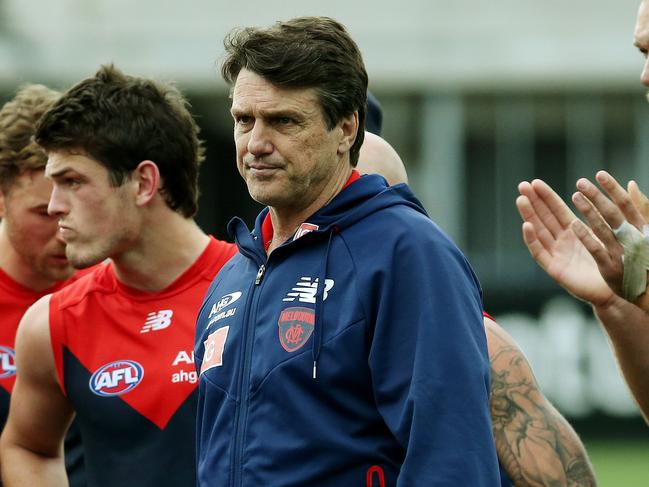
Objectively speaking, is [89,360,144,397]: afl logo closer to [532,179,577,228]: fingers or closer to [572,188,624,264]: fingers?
[532,179,577,228]: fingers

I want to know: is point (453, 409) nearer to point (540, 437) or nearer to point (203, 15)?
point (540, 437)

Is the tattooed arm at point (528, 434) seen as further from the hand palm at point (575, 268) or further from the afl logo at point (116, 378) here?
the afl logo at point (116, 378)

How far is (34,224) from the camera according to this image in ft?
20.8

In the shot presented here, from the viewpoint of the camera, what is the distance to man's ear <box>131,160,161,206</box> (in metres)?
5.79

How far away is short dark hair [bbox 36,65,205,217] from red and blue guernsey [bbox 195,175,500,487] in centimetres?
154

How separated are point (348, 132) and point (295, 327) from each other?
0.70 m

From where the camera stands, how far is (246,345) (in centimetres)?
435

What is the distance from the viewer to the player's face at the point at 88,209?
5.54m

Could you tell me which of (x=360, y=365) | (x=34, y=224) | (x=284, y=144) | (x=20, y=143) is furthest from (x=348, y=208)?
(x=20, y=143)

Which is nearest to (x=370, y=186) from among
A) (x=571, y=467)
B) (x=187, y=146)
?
(x=571, y=467)

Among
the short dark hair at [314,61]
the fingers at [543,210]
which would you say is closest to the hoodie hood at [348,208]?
the short dark hair at [314,61]

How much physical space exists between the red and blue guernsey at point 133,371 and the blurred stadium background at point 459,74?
20.1m

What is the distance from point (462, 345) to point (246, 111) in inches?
40.9

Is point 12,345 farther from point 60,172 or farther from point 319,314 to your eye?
point 319,314
